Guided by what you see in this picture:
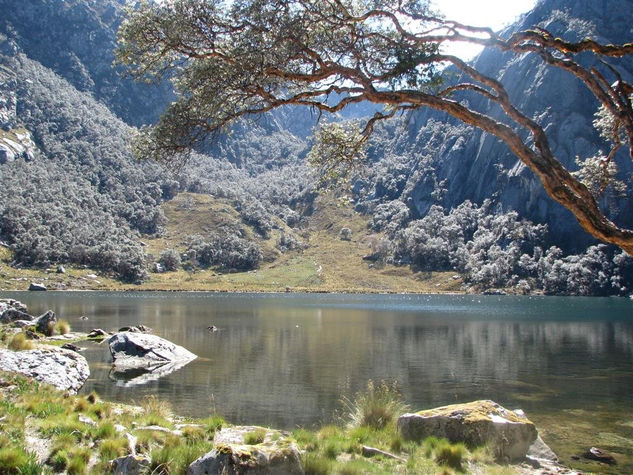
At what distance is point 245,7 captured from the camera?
11.5 metres

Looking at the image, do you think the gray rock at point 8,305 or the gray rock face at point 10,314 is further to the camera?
the gray rock at point 8,305

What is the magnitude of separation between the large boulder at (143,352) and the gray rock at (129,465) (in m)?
23.7

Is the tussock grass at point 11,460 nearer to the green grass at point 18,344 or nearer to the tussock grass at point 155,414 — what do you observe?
the tussock grass at point 155,414

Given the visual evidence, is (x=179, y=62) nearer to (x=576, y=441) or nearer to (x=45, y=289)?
(x=576, y=441)

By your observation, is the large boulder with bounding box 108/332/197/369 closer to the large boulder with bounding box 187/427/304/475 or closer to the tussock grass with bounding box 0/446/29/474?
the tussock grass with bounding box 0/446/29/474

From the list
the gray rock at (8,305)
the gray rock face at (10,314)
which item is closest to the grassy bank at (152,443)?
the gray rock face at (10,314)

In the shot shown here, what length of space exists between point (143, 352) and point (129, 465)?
26502mm

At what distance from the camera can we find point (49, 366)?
69.3 feet

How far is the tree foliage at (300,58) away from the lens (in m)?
10.7

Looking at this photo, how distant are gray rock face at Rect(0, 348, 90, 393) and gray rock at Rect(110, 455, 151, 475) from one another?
37.9 ft

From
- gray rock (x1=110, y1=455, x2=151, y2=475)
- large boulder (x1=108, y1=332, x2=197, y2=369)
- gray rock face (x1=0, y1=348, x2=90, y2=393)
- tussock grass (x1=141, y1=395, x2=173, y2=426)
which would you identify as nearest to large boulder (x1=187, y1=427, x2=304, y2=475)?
gray rock (x1=110, y1=455, x2=151, y2=475)

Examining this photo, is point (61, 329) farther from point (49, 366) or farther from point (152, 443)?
point (152, 443)

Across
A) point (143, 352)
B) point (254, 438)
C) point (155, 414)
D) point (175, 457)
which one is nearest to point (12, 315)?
point (143, 352)

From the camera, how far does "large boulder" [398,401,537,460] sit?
→ 1355 cm
